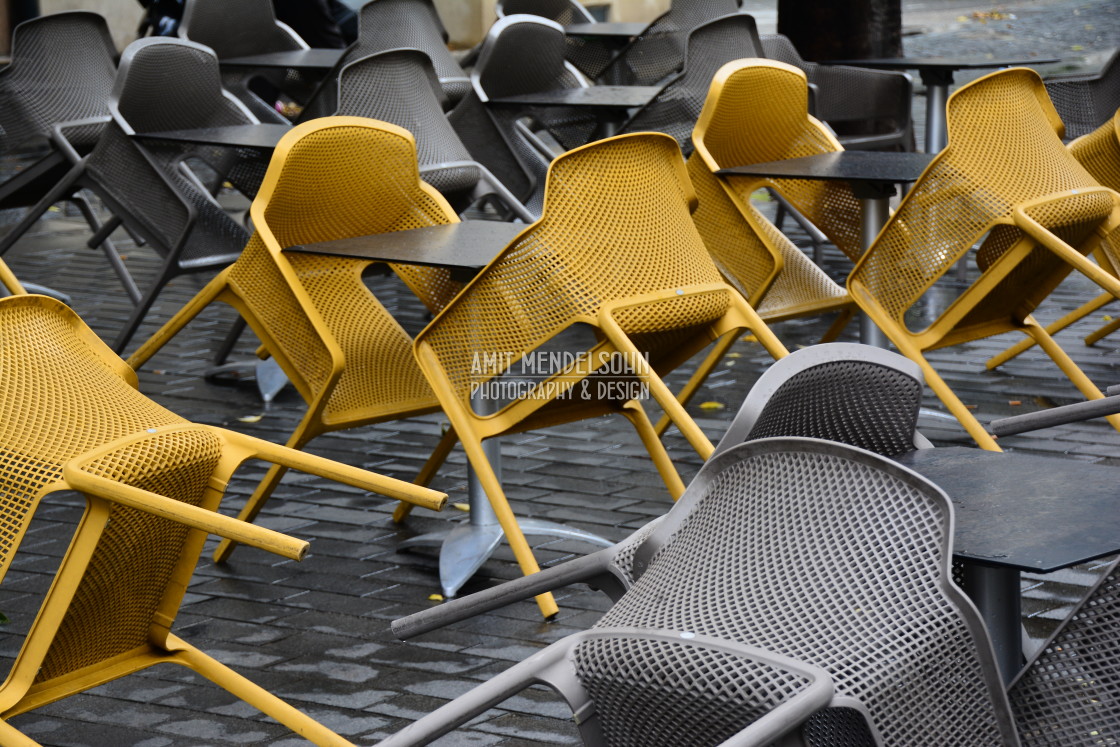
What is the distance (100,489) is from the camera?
2.53 meters

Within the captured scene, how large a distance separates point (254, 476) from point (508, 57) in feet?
10.5

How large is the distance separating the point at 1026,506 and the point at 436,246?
2.39 metres

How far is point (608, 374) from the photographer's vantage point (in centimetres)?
419

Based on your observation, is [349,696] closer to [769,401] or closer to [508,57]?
[769,401]

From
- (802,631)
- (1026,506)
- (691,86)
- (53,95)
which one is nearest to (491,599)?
(802,631)

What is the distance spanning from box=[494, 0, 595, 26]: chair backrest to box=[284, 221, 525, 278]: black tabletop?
5729 millimetres

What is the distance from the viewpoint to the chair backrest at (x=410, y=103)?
6.57 meters

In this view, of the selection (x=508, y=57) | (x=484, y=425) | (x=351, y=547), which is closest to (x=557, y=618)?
(x=484, y=425)

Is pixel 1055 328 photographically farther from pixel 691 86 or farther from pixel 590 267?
pixel 590 267

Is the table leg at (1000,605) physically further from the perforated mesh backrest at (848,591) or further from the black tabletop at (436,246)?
the black tabletop at (436,246)

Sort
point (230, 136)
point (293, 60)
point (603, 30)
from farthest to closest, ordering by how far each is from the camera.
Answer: point (603, 30) → point (293, 60) → point (230, 136)

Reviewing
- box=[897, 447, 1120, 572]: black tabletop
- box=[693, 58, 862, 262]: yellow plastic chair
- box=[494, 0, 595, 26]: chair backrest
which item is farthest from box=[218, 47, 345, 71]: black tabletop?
box=[897, 447, 1120, 572]: black tabletop

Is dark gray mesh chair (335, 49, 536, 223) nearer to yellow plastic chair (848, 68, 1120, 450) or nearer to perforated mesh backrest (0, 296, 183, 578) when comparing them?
yellow plastic chair (848, 68, 1120, 450)

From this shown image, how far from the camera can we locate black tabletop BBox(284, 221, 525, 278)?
418 cm
